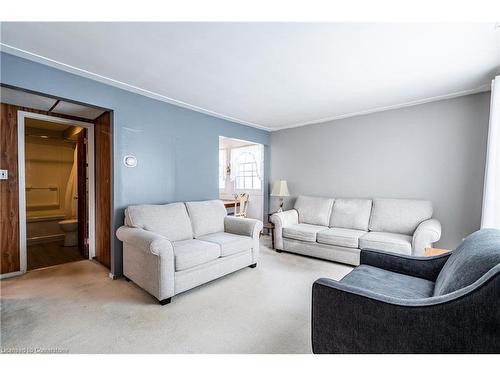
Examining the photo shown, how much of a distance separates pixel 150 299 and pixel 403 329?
2.16 meters

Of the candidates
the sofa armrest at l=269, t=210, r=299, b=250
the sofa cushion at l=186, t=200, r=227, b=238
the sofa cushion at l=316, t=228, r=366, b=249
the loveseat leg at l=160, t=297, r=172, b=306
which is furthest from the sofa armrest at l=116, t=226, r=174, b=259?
the sofa cushion at l=316, t=228, r=366, b=249

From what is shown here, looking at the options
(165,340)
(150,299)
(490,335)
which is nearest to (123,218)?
(150,299)

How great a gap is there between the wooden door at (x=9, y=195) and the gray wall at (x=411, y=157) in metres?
4.31

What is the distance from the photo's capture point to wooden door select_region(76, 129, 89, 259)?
3.56m

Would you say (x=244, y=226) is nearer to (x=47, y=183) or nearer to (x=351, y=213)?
(x=351, y=213)

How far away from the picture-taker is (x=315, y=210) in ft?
13.2

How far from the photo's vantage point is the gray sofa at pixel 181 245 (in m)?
2.18

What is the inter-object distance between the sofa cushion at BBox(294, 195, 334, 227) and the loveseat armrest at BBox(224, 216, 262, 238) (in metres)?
1.22

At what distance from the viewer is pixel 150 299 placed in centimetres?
229

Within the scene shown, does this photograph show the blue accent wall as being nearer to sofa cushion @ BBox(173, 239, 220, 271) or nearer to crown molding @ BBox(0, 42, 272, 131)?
crown molding @ BBox(0, 42, 272, 131)

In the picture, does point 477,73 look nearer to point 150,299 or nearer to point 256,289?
point 256,289

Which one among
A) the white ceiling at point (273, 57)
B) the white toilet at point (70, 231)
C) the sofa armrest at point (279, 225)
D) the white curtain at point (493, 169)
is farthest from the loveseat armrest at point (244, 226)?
the white toilet at point (70, 231)

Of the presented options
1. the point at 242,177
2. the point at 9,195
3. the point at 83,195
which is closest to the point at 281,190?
the point at 242,177

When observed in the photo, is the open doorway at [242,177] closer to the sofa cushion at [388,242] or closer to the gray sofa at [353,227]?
the gray sofa at [353,227]
